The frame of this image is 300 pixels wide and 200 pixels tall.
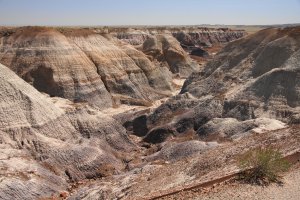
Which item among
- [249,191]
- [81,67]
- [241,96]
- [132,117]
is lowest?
[132,117]

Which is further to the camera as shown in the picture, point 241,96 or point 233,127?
point 241,96

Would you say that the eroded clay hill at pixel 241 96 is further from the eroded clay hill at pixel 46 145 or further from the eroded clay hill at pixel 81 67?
the eroded clay hill at pixel 81 67

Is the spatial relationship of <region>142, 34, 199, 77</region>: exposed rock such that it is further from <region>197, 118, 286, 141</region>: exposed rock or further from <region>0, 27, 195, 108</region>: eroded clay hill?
<region>197, 118, 286, 141</region>: exposed rock

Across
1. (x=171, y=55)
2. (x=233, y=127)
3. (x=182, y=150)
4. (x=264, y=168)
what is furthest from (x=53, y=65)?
(x=264, y=168)

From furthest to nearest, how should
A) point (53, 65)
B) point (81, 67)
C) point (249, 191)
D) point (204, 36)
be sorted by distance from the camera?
point (204, 36) → point (81, 67) → point (53, 65) → point (249, 191)

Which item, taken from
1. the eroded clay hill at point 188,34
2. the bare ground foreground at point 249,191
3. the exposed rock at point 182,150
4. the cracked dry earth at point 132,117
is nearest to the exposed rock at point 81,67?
the cracked dry earth at point 132,117

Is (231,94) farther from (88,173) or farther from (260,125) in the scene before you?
(88,173)

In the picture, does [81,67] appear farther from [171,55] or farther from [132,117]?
[171,55]

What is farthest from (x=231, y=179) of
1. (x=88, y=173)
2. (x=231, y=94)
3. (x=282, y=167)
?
(x=231, y=94)
